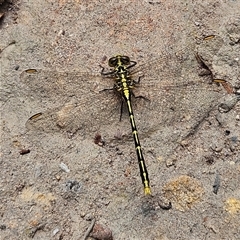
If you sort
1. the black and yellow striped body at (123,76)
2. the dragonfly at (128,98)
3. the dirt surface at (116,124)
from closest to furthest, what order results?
the dirt surface at (116,124)
the dragonfly at (128,98)
the black and yellow striped body at (123,76)

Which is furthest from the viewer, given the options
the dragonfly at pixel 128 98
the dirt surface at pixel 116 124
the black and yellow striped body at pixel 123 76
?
the black and yellow striped body at pixel 123 76

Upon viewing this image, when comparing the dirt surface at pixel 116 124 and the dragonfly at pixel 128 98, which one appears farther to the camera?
the dragonfly at pixel 128 98

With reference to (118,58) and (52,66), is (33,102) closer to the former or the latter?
→ (52,66)

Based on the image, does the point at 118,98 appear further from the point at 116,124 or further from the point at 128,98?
the point at 116,124

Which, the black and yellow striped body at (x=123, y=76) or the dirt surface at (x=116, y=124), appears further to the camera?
the black and yellow striped body at (x=123, y=76)

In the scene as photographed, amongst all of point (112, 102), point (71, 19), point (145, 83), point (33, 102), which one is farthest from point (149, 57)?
point (33, 102)

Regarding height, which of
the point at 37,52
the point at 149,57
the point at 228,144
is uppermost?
the point at 37,52

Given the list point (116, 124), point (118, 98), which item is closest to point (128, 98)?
point (118, 98)

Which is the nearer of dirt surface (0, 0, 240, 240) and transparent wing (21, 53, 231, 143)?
dirt surface (0, 0, 240, 240)
